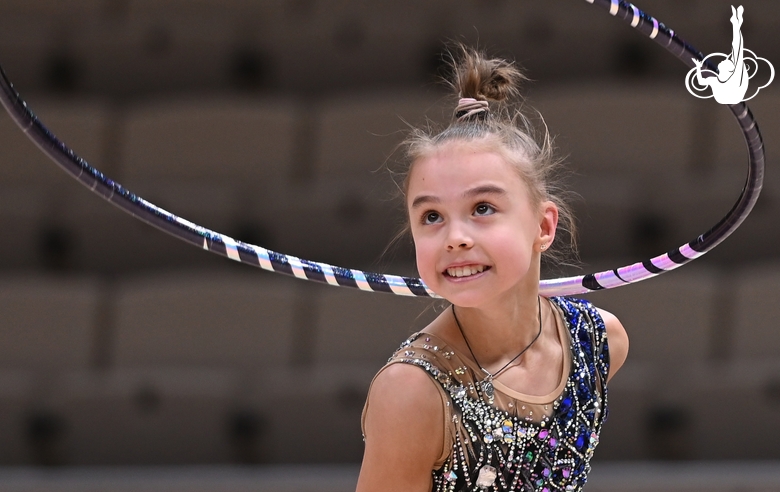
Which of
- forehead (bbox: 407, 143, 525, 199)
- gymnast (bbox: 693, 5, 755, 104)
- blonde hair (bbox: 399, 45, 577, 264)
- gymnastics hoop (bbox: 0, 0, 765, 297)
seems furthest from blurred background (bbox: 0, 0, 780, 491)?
gymnast (bbox: 693, 5, 755, 104)

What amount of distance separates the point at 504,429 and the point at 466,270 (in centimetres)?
28

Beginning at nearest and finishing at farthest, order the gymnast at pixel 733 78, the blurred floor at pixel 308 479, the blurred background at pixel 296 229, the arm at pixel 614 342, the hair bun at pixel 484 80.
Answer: the gymnast at pixel 733 78, the hair bun at pixel 484 80, the arm at pixel 614 342, the blurred floor at pixel 308 479, the blurred background at pixel 296 229

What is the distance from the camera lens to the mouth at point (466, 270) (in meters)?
1.85

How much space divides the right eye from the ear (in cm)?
20

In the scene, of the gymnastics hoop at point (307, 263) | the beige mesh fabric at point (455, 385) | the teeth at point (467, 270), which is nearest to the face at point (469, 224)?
the teeth at point (467, 270)

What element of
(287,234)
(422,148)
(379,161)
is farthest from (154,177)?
(422,148)

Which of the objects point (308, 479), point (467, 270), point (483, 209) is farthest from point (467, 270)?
point (308, 479)

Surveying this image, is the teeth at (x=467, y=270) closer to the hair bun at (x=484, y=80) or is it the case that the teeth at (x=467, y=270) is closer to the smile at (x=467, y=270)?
the smile at (x=467, y=270)

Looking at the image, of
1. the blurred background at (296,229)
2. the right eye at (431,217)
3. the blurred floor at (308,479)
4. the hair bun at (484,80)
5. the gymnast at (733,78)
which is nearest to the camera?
the gymnast at (733,78)

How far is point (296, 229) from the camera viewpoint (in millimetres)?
4492

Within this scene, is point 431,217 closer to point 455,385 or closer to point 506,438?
point 455,385

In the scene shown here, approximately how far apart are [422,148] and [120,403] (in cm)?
249

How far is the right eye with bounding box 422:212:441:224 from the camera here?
1.88m

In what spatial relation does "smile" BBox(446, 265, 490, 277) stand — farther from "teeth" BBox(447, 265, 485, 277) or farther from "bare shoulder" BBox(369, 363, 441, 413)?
"bare shoulder" BBox(369, 363, 441, 413)
